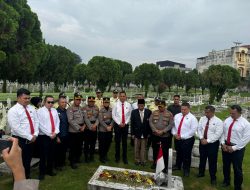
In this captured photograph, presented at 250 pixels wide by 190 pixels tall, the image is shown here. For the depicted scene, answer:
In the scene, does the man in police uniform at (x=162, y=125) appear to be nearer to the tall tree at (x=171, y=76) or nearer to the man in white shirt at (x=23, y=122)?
the man in white shirt at (x=23, y=122)

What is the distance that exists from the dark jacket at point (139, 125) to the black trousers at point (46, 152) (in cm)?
228

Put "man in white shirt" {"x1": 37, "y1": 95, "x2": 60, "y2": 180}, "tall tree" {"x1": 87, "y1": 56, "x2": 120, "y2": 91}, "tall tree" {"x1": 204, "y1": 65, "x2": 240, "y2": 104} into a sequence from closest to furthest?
"man in white shirt" {"x1": 37, "y1": 95, "x2": 60, "y2": 180}
"tall tree" {"x1": 204, "y1": 65, "x2": 240, "y2": 104}
"tall tree" {"x1": 87, "y1": 56, "x2": 120, "y2": 91}

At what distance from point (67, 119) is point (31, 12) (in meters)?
18.8

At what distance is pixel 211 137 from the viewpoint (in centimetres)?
659

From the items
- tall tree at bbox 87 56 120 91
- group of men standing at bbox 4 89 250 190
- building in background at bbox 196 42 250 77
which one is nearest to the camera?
group of men standing at bbox 4 89 250 190

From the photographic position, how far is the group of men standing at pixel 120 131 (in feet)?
19.6

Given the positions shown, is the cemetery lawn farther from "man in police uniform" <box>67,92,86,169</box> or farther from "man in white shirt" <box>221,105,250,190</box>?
"man in white shirt" <box>221,105,250,190</box>

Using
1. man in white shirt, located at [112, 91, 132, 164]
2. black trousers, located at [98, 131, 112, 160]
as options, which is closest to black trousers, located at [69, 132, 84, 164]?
black trousers, located at [98, 131, 112, 160]

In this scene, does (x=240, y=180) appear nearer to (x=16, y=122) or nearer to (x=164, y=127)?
(x=164, y=127)

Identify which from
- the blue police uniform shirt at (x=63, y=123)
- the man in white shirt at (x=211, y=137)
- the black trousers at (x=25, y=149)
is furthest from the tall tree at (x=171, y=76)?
the black trousers at (x=25, y=149)

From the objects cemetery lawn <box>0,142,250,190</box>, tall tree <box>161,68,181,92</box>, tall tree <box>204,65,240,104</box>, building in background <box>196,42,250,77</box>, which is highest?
building in background <box>196,42,250,77</box>

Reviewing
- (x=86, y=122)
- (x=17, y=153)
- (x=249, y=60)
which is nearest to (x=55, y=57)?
(x=86, y=122)

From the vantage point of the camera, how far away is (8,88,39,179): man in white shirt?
562cm

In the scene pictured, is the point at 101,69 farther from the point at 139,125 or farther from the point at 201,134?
the point at 201,134
